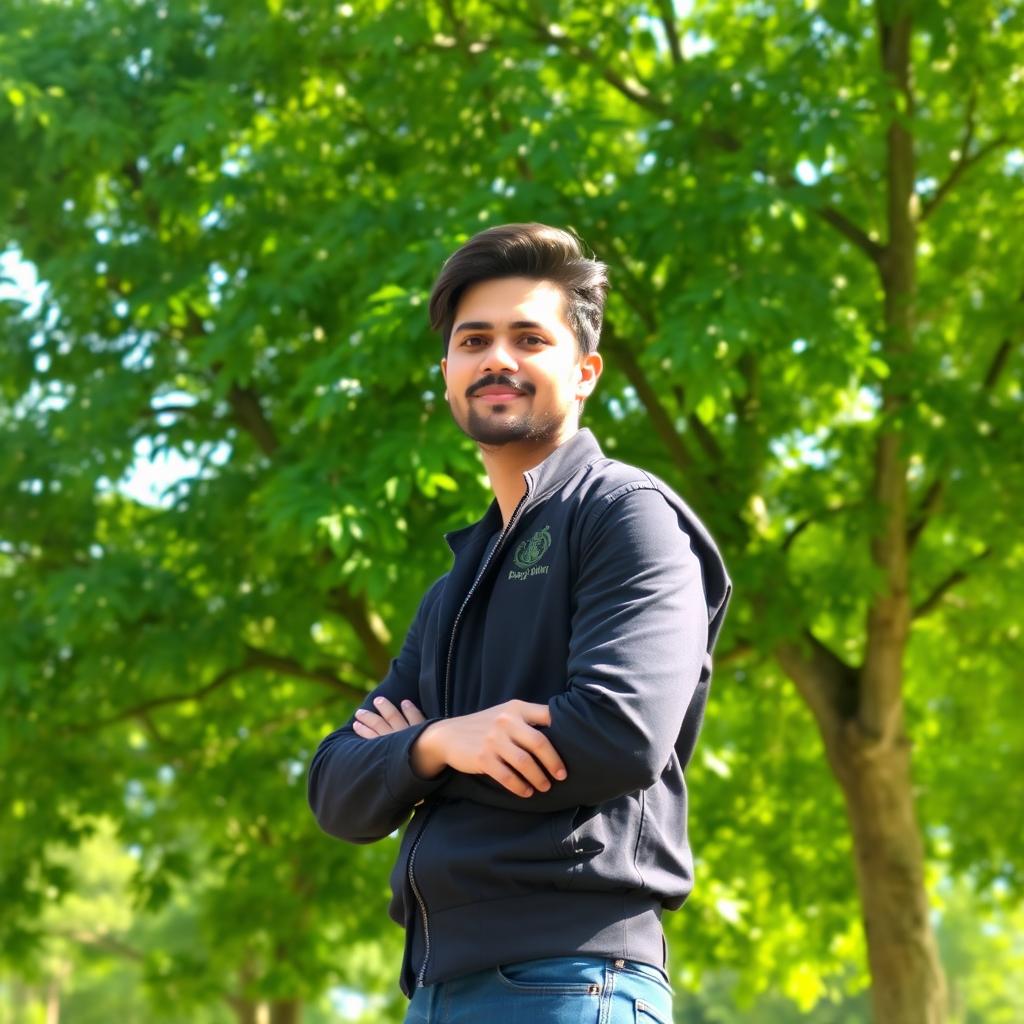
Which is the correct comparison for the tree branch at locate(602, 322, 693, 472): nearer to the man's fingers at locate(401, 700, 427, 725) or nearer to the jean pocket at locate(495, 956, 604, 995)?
the man's fingers at locate(401, 700, 427, 725)

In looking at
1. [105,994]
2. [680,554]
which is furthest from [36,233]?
[105,994]

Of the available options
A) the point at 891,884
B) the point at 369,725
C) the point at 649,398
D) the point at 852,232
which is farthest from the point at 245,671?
the point at 369,725

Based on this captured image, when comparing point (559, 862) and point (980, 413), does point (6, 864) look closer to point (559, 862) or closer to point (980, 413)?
point (980, 413)

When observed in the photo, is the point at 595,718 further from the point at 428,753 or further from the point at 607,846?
the point at 428,753

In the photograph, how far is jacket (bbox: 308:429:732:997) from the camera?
2.39 metres

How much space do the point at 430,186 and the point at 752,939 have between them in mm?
6723

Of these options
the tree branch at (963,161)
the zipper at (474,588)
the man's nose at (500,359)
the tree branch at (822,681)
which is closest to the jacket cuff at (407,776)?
the zipper at (474,588)

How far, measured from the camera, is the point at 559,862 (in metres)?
2.40

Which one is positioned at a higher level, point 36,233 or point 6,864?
point 36,233

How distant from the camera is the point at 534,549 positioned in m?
2.68

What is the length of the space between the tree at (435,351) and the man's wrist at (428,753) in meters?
4.89

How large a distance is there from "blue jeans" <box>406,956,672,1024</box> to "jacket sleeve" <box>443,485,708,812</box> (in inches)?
10.0

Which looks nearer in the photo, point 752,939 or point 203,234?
point 203,234

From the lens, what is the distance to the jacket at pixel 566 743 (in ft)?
7.84
